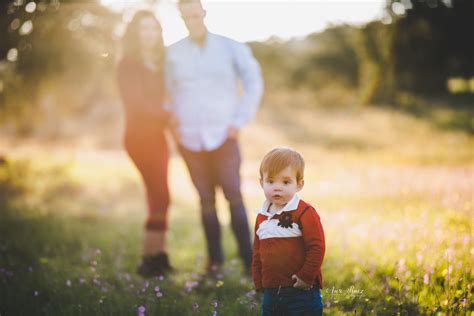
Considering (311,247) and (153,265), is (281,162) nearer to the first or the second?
(311,247)

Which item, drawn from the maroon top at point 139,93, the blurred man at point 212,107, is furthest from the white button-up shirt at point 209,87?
the maroon top at point 139,93

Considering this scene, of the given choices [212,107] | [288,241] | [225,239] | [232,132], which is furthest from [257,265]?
[225,239]

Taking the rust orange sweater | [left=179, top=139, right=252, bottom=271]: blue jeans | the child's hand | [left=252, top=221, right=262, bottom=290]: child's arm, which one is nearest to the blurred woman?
[left=179, top=139, right=252, bottom=271]: blue jeans

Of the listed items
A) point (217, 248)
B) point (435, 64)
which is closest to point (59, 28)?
point (217, 248)

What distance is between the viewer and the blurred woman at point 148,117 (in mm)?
4262

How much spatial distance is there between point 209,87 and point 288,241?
2252mm

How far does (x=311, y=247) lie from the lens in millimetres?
2336

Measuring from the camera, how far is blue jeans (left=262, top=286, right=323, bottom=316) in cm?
240

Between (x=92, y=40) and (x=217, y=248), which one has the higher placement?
(x=92, y=40)

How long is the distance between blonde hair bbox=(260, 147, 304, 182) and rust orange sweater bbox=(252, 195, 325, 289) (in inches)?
8.1

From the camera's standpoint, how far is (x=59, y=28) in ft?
30.3

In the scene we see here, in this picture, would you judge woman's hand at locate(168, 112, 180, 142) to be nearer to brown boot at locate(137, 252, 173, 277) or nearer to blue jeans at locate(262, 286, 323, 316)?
brown boot at locate(137, 252, 173, 277)

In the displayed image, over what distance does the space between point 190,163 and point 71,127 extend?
20.4m

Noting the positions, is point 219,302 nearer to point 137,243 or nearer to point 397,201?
point 137,243
